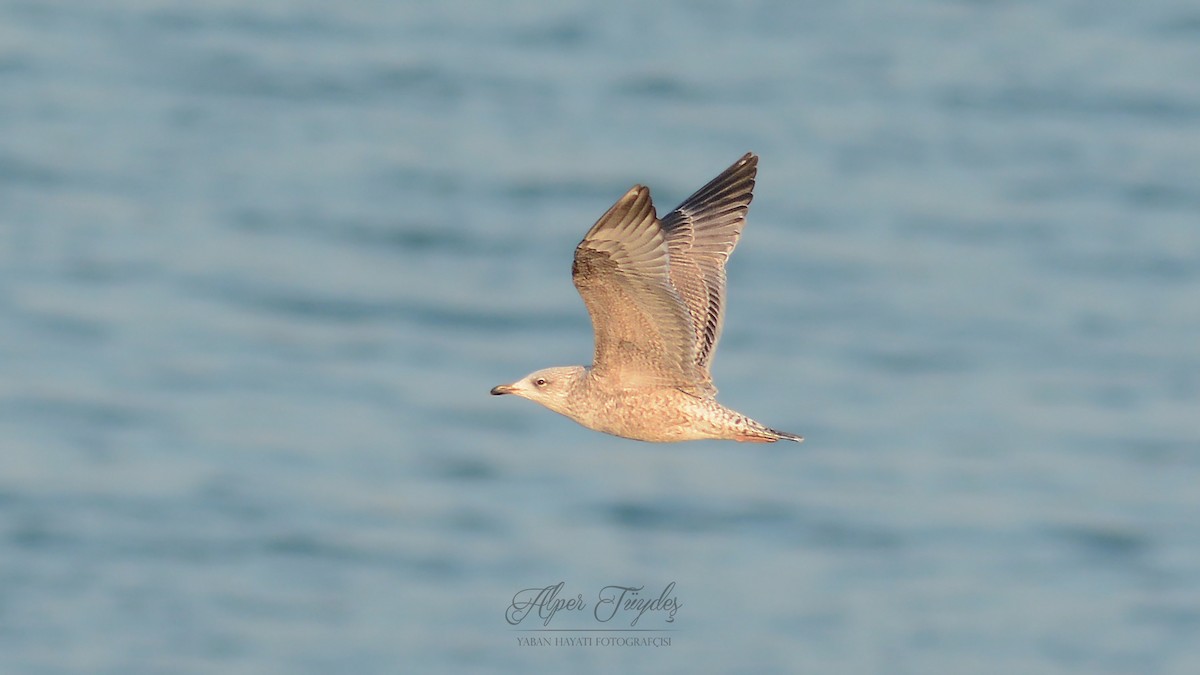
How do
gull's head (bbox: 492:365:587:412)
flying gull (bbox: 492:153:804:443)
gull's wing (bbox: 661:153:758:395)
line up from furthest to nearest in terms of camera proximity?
gull's wing (bbox: 661:153:758:395) < gull's head (bbox: 492:365:587:412) < flying gull (bbox: 492:153:804:443)

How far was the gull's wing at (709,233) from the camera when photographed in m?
13.4

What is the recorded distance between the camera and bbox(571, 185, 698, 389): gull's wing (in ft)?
37.6

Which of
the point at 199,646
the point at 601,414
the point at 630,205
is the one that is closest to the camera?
the point at 630,205

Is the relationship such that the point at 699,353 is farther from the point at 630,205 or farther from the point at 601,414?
the point at 630,205

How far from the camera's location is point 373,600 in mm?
29859

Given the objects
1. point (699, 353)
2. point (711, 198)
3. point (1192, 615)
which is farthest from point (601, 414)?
point (1192, 615)

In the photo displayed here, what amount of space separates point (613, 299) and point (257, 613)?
1932 cm

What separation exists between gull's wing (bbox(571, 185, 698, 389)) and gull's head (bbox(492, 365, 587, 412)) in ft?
0.60

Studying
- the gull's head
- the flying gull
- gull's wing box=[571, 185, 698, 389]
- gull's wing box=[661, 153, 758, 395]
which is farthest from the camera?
gull's wing box=[661, 153, 758, 395]

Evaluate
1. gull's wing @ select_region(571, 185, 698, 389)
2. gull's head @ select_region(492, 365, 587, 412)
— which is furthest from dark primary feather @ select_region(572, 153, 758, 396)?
gull's head @ select_region(492, 365, 587, 412)

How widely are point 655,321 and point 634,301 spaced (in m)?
0.23

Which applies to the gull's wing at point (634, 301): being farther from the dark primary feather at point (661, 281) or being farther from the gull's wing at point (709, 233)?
the gull's wing at point (709, 233)

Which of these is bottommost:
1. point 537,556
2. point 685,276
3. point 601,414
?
point 601,414

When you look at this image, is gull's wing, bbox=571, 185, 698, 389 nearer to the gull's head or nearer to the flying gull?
the flying gull
